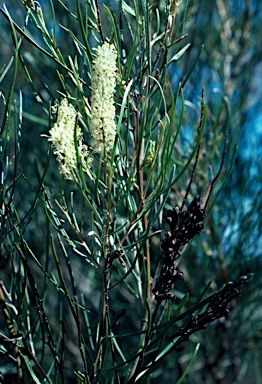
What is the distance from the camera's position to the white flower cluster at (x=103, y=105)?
0.30 meters

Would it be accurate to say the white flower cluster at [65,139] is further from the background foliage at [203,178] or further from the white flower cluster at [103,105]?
the background foliage at [203,178]

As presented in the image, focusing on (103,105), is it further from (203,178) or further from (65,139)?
(203,178)

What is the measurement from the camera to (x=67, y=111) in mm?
327

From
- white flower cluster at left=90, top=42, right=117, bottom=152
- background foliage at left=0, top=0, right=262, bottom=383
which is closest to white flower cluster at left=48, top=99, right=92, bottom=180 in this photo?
white flower cluster at left=90, top=42, right=117, bottom=152

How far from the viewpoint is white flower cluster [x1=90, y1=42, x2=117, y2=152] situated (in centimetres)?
30

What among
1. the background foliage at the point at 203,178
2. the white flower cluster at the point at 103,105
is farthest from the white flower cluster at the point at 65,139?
the background foliage at the point at 203,178

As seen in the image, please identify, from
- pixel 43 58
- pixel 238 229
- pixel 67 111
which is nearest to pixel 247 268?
pixel 238 229

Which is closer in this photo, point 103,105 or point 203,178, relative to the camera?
point 103,105

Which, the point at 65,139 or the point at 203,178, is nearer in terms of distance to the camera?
the point at 65,139

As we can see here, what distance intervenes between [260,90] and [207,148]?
0.38 m

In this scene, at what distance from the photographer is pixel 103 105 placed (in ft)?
1.00

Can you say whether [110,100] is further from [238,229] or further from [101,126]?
[238,229]

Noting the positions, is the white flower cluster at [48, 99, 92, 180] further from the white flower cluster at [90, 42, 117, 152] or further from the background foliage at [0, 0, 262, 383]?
the background foliage at [0, 0, 262, 383]

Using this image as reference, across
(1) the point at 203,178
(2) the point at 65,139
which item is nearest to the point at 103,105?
(2) the point at 65,139
